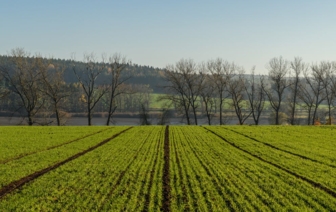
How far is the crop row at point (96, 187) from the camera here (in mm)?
13984

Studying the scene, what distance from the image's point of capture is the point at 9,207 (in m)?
13.8

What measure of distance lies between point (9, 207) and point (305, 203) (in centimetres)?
1295

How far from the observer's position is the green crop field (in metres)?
14.1

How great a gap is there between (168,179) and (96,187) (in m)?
4.05

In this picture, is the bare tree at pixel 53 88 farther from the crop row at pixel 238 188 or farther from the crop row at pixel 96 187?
the crop row at pixel 238 188

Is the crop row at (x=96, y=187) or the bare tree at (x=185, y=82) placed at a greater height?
the bare tree at (x=185, y=82)

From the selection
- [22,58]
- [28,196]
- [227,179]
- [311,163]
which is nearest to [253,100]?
[22,58]

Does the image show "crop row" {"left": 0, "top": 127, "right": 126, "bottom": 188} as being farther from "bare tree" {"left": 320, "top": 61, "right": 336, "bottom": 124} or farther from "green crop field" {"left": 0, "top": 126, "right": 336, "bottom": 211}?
"bare tree" {"left": 320, "top": 61, "right": 336, "bottom": 124}

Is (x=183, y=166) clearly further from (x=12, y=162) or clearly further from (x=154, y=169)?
(x=12, y=162)

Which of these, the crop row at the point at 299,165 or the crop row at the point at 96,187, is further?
the crop row at the point at 299,165

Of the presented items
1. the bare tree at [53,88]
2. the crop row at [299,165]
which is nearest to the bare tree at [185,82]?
the bare tree at [53,88]

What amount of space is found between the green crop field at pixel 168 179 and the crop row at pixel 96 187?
44 mm

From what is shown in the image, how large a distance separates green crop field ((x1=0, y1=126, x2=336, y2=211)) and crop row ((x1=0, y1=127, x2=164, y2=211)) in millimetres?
44

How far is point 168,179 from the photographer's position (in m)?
18.3
